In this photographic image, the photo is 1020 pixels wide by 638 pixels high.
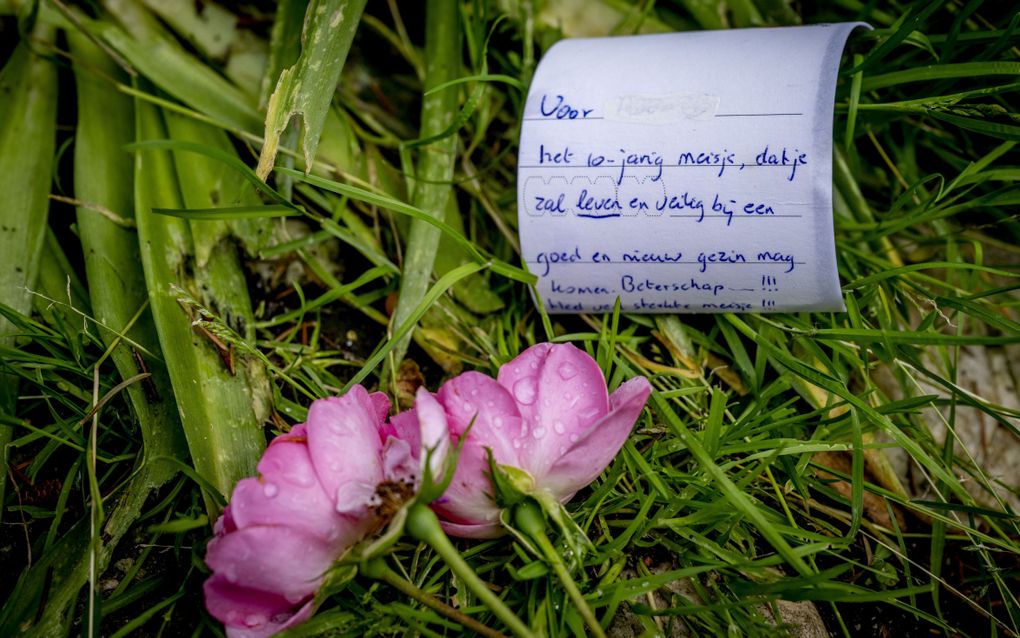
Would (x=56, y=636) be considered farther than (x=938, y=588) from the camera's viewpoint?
No

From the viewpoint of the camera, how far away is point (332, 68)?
0.75m

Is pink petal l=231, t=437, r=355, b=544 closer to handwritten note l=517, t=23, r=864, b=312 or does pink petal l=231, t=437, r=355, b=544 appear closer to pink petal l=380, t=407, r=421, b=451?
pink petal l=380, t=407, r=421, b=451

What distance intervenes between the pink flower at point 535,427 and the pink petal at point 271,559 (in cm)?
11

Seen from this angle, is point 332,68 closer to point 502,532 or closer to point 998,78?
point 502,532

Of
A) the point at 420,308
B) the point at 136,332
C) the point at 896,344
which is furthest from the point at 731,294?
the point at 136,332

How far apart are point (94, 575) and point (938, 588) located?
808 millimetres

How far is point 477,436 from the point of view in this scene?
0.58 meters

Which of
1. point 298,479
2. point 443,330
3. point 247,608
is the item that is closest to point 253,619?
point 247,608

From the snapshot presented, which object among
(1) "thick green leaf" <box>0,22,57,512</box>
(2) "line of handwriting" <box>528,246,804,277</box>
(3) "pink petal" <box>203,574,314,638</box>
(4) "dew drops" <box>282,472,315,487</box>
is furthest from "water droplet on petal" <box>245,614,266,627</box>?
(2) "line of handwriting" <box>528,246,804,277</box>

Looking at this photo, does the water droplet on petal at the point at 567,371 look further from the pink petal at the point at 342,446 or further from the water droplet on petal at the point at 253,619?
the water droplet on petal at the point at 253,619

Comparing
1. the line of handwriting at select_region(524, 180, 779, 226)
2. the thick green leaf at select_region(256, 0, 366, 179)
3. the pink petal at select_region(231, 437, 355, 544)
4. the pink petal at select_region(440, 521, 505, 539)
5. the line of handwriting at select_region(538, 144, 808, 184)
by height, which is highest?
the thick green leaf at select_region(256, 0, 366, 179)

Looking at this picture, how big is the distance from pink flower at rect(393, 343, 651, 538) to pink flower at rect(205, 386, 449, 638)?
0.05 meters

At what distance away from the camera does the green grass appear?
2.21 feet

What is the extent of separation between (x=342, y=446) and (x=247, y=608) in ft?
0.46
